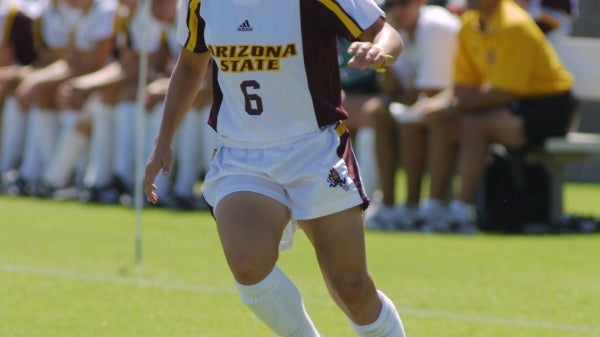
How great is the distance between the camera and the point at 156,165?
563 centimetres

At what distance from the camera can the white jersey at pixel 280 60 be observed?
5.33m

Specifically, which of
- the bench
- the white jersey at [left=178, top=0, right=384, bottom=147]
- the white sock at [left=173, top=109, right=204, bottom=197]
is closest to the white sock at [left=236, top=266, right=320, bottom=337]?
the white jersey at [left=178, top=0, right=384, bottom=147]

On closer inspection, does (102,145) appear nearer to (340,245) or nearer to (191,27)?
(191,27)

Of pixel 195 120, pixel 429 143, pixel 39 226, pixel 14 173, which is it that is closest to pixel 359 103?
pixel 429 143

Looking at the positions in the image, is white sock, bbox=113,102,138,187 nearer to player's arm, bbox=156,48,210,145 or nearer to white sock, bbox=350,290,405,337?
player's arm, bbox=156,48,210,145

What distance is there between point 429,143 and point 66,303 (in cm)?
528

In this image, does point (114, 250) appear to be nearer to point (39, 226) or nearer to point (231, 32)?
point (39, 226)

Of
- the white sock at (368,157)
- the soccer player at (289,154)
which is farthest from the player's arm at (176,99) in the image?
the white sock at (368,157)

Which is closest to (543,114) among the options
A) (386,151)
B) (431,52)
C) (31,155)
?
(431,52)

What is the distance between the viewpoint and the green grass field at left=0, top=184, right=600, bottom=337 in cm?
719

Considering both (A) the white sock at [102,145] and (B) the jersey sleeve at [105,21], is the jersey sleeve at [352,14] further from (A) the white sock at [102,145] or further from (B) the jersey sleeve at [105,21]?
(B) the jersey sleeve at [105,21]

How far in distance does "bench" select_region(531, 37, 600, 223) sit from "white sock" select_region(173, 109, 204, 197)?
3.40 m

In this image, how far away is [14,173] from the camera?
15.2 m

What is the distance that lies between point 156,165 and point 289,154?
23.6 inches
